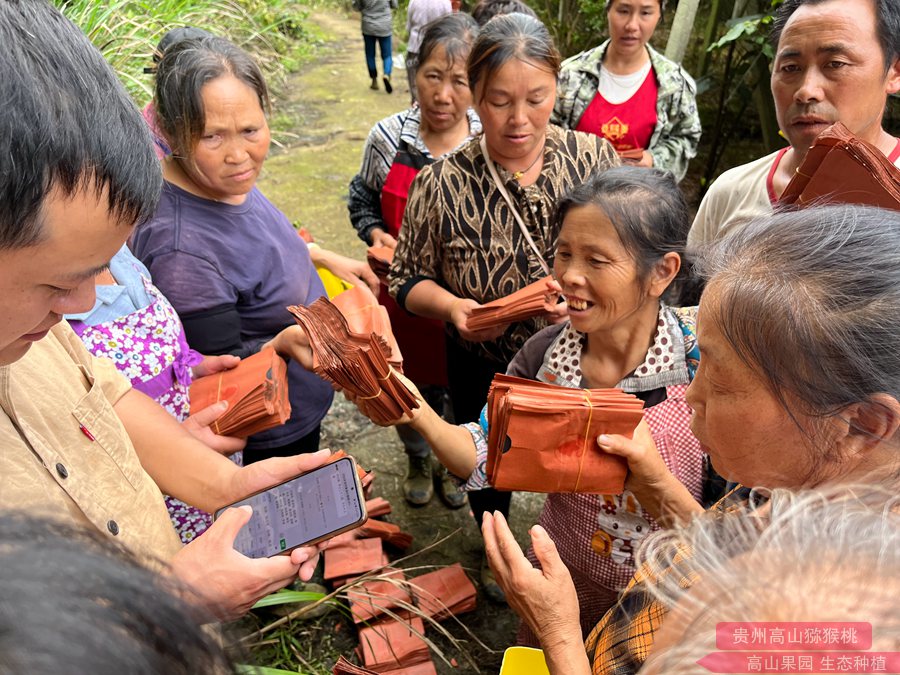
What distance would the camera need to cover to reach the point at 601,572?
67.1 inches

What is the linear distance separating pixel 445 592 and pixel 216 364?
1.28 meters

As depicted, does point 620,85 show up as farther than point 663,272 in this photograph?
Yes

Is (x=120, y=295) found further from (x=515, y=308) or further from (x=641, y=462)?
(x=641, y=462)

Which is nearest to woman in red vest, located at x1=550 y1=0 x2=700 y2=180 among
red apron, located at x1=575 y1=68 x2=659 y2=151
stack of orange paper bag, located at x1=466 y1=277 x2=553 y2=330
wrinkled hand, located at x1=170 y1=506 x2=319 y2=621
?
red apron, located at x1=575 y1=68 x2=659 y2=151

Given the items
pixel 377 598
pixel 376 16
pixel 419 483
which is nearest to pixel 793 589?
pixel 377 598

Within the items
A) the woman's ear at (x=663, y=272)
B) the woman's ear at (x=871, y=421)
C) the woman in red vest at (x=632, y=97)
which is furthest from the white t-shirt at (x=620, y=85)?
the woman's ear at (x=871, y=421)

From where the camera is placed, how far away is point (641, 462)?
1405mm

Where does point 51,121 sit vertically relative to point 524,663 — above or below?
above

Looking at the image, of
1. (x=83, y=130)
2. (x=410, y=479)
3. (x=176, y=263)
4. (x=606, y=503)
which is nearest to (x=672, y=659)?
(x=83, y=130)

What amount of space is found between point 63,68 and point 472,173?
154 centimetres

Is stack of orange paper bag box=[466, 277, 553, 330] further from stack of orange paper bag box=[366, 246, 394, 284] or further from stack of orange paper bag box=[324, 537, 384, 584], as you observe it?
stack of orange paper bag box=[324, 537, 384, 584]

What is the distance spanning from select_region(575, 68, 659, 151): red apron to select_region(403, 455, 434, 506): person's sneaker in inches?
77.5

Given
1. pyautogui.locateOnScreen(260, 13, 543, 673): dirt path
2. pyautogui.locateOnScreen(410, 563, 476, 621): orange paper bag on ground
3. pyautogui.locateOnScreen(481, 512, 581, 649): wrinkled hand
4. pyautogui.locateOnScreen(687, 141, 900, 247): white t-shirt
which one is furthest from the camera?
pyautogui.locateOnScreen(260, 13, 543, 673): dirt path

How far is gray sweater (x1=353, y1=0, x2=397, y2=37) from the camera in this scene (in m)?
8.24
